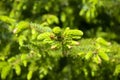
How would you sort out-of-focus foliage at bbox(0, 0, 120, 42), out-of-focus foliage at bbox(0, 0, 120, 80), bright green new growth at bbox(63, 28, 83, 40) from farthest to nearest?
out-of-focus foliage at bbox(0, 0, 120, 42), out-of-focus foliage at bbox(0, 0, 120, 80), bright green new growth at bbox(63, 28, 83, 40)

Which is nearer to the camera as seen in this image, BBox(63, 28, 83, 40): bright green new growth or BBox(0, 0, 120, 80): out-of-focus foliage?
BBox(63, 28, 83, 40): bright green new growth

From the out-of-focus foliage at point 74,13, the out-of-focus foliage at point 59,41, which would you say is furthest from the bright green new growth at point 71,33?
the out-of-focus foliage at point 74,13

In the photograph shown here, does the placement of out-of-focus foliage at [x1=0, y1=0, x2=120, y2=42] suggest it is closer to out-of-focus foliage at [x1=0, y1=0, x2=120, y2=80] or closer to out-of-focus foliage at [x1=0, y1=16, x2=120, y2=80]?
out-of-focus foliage at [x1=0, y1=0, x2=120, y2=80]

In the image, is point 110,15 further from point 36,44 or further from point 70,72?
point 36,44

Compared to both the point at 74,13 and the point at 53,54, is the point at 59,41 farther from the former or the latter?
the point at 74,13

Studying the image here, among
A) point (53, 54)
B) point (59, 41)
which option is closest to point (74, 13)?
point (53, 54)

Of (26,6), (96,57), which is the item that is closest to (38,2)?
(26,6)

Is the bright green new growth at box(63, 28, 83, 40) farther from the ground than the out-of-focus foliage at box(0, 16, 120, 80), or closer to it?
farther from the ground

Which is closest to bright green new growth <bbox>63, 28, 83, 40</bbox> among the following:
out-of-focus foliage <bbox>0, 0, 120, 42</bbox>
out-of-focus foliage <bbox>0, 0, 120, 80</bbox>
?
out-of-focus foliage <bbox>0, 0, 120, 80</bbox>

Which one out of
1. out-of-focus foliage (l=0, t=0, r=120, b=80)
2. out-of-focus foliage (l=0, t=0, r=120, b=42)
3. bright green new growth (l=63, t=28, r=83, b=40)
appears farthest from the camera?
out-of-focus foliage (l=0, t=0, r=120, b=42)
